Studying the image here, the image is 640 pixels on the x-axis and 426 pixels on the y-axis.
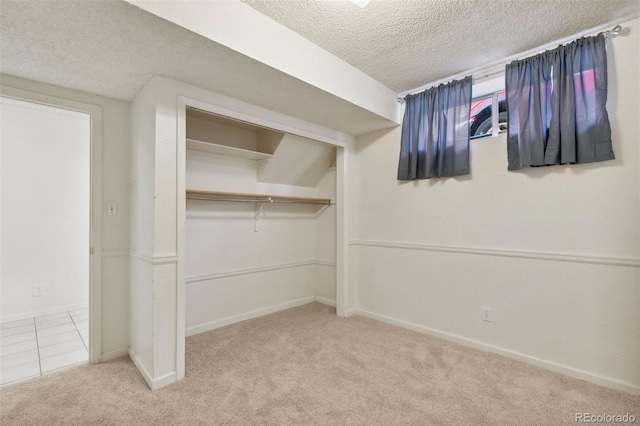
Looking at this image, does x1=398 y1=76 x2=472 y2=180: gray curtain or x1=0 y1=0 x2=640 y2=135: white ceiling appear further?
x1=398 y1=76 x2=472 y2=180: gray curtain

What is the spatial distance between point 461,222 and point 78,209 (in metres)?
4.38

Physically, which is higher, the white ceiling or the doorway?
the white ceiling

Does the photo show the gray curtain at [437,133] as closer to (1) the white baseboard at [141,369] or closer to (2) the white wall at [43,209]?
(1) the white baseboard at [141,369]

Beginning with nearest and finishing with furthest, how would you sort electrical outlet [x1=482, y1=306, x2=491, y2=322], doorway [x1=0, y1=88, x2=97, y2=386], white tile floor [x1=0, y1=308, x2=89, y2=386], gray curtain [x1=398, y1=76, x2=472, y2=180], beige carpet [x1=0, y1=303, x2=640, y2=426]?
beige carpet [x1=0, y1=303, x2=640, y2=426] → white tile floor [x1=0, y1=308, x2=89, y2=386] → electrical outlet [x1=482, y1=306, x2=491, y2=322] → gray curtain [x1=398, y1=76, x2=472, y2=180] → doorway [x1=0, y1=88, x2=97, y2=386]

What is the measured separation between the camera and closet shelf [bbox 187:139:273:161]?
2674 mm

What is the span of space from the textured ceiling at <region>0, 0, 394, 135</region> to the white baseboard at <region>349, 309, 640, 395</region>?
2.22 metres

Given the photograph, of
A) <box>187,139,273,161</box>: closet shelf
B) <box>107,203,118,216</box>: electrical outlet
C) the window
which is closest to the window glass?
the window

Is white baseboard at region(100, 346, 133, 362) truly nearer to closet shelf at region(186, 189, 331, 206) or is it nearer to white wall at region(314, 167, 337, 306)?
closet shelf at region(186, 189, 331, 206)

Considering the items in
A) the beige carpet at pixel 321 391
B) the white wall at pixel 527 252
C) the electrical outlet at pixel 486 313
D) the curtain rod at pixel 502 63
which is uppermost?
the curtain rod at pixel 502 63

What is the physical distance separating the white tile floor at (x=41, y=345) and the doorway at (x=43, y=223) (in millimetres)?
11

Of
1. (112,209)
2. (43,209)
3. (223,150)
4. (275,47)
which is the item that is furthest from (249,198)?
(43,209)

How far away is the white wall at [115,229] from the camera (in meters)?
2.35

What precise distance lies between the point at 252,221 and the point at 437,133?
2.15 m

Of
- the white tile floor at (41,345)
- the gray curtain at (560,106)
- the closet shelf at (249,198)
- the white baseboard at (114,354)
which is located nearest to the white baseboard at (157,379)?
the white baseboard at (114,354)
